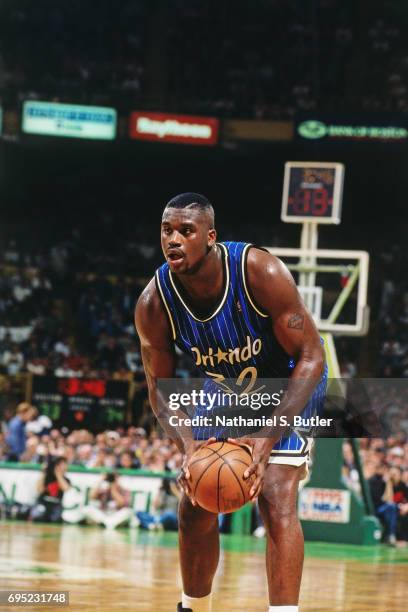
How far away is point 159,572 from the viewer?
374 inches

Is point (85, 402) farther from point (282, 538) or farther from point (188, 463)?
point (282, 538)

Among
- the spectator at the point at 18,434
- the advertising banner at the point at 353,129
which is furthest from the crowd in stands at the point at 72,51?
the spectator at the point at 18,434

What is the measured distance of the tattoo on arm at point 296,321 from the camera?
5066 mm

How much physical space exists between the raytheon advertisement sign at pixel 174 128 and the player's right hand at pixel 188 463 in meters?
20.5

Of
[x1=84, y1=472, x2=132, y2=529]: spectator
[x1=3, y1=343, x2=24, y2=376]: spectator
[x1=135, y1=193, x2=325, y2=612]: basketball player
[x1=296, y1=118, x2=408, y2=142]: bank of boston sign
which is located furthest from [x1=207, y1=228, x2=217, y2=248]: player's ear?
[x1=296, y1=118, x2=408, y2=142]: bank of boston sign

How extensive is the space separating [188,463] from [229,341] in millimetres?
678

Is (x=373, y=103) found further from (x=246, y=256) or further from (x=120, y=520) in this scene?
(x=246, y=256)

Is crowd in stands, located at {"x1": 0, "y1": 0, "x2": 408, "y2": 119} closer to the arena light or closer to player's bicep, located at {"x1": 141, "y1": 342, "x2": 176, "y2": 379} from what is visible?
the arena light

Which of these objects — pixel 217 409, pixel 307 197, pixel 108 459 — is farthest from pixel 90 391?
pixel 217 409

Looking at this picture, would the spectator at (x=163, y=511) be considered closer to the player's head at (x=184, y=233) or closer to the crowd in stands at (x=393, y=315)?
the crowd in stands at (x=393, y=315)

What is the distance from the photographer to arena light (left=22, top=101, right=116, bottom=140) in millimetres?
25344

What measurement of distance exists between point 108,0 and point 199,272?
2473 cm

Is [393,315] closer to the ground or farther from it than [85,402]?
farther from it

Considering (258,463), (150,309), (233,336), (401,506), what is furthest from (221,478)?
(401,506)
